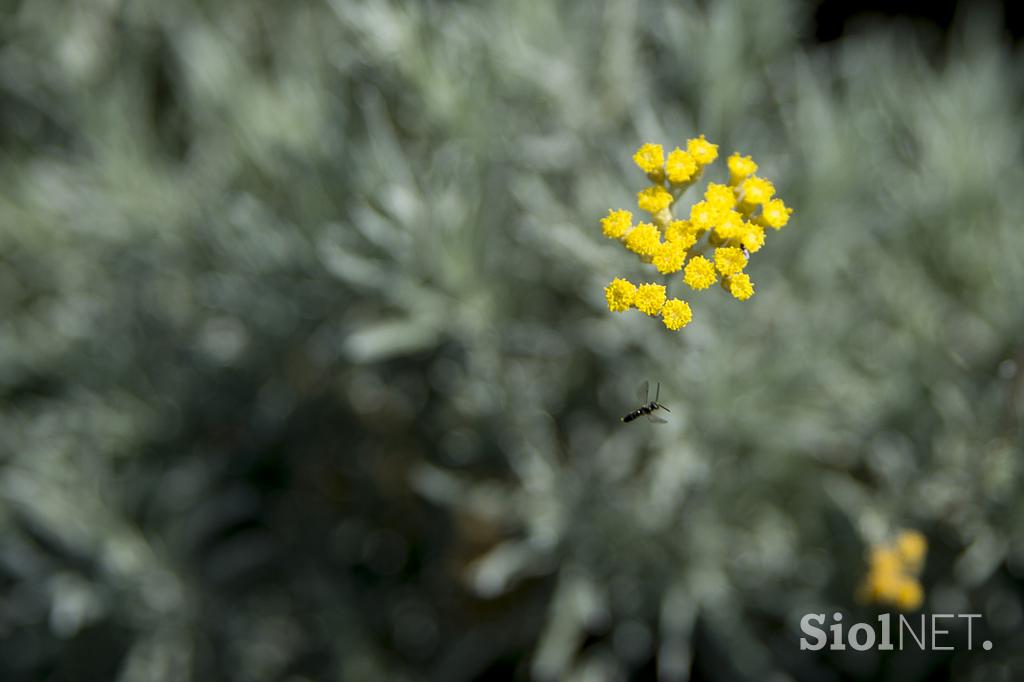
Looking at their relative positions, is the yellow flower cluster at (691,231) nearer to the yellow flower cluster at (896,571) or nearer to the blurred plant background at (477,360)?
the blurred plant background at (477,360)

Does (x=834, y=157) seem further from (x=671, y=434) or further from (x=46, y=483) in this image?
(x=46, y=483)

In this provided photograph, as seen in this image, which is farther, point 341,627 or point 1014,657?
point 341,627

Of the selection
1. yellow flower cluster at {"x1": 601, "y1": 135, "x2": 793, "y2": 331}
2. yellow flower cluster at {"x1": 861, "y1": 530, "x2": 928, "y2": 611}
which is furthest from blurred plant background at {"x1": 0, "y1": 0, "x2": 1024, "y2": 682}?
yellow flower cluster at {"x1": 601, "y1": 135, "x2": 793, "y2": 331}

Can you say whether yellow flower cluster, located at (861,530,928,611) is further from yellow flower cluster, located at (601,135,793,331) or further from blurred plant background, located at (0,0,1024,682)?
yellow flower cluster, located at (601,135,793,331)

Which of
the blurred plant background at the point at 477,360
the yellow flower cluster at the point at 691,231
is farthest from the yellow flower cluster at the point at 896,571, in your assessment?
the yellow flower cluster at the point at 691,231

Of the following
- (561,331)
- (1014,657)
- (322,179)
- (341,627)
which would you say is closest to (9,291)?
(322,179)

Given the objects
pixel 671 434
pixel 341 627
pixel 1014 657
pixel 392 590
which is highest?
pixel 671 434

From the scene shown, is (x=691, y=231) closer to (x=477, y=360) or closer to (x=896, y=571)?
(x=477, y=360)
